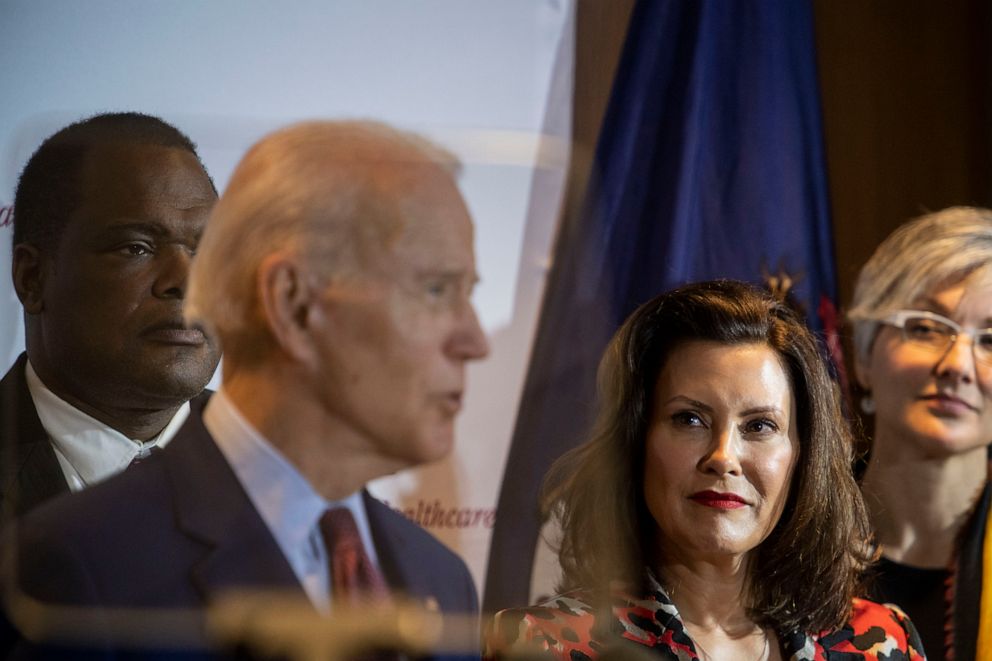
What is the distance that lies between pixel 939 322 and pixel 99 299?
3.55 feet

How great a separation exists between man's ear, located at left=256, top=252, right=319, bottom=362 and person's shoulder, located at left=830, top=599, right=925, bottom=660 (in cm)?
73

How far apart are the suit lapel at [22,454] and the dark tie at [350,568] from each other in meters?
0.21

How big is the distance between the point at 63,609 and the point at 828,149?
54.7 inches

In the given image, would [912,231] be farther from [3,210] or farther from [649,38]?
[3,210]

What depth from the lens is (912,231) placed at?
1.72 metres

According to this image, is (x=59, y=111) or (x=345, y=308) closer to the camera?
(x=345, y=308)

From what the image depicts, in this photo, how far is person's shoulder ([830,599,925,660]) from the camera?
4.46ft

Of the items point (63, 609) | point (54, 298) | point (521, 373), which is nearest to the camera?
point (63, 609)

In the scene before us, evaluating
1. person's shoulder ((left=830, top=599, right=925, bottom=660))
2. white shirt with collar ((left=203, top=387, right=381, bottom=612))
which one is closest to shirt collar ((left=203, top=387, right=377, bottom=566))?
white shirt with collar ((left=203, top=387, right=381, bottom=612))

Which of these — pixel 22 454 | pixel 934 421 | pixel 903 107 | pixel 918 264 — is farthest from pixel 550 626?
pixel 903 107

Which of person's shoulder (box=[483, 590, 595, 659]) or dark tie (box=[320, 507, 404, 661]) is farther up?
dark tie (box=[320, 507, 404, 661])

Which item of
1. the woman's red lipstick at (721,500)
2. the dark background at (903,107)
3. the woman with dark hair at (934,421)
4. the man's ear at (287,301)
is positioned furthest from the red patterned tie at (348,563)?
the dark background at (903,107)

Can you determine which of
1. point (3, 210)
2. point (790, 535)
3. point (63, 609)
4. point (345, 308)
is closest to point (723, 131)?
point (790, 535)

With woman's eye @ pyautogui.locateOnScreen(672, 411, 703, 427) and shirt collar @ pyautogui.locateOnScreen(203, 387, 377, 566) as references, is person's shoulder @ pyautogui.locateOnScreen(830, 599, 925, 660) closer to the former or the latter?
woman's eye @ pyautogui.locateOnScreen(672, 411, 703, 427)
